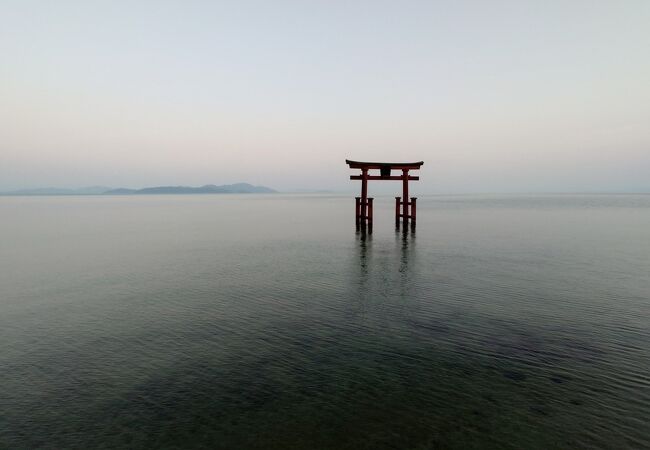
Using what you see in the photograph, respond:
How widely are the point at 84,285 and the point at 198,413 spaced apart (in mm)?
13381

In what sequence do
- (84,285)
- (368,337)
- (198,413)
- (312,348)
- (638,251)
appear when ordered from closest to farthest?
(198,413)
(312,348)
(368,337)
(84,285)
(638,251)

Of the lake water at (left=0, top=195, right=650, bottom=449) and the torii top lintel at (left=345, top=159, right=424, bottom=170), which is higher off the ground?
the torii top lintel at (left=345, top=159, right=424, bottom=170)

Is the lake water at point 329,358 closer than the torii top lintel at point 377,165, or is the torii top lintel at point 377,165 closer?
the lake water at point 329,358

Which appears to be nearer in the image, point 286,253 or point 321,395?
point 321,395

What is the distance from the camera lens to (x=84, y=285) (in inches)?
645

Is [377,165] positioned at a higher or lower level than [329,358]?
higher

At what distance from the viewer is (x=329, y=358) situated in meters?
8.59

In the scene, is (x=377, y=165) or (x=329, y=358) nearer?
(x=329, y=358)

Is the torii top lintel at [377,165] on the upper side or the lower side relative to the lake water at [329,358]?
upper

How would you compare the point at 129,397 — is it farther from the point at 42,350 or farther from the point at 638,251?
the point at 638,251

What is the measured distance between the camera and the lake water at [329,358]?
5.96m

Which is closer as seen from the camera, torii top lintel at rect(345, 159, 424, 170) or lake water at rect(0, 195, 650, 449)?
lake water at rect(0, 195, 650, 449)

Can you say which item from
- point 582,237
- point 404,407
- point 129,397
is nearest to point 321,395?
point 404,407

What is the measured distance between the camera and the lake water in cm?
596
